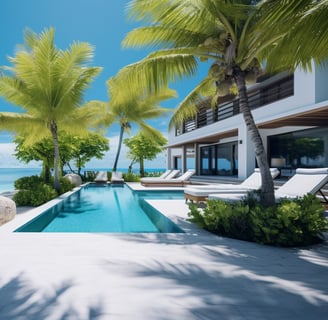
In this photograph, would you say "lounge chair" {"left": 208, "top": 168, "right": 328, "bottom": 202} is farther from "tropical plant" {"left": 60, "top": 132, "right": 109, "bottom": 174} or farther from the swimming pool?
"tropical plant" {"left": 60, "top": 132, "right": 109, "bottom": 174}

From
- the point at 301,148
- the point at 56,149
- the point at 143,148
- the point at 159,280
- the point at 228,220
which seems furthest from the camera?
the point at 143,148

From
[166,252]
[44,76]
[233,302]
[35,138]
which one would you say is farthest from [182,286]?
[35,138]

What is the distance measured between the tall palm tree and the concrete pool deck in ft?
5.89

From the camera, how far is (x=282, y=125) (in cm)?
1284

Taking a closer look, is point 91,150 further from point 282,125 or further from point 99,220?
point 99,220

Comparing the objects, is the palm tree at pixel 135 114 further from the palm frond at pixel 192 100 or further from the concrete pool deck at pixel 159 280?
the concrete pool deck at pixel 159 280

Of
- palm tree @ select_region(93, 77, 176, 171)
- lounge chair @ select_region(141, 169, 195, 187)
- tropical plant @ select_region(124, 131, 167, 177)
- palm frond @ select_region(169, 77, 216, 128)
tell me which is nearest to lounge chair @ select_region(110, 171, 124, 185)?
palm tree @ select_region(93, 77, 176, 171)

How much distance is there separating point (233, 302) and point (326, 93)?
10.2 m

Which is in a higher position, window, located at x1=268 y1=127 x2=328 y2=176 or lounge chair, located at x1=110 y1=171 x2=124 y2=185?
window, located at x1=268 y1=127 x2=328 y2=176

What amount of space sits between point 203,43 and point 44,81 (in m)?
6.72

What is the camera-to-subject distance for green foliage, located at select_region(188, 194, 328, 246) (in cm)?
426

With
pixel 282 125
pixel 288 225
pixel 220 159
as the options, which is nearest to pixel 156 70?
pixel 288 225

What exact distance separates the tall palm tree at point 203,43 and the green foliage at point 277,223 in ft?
2.20

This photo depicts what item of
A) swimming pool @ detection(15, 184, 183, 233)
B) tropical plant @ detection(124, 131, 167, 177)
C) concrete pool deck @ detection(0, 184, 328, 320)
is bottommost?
swimming pool @ detection(15, 184, 183, 233)
